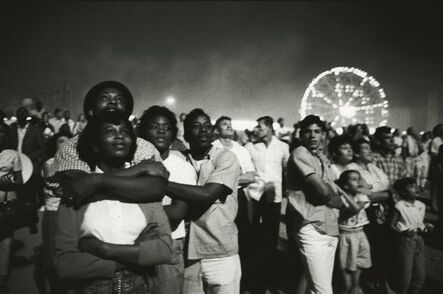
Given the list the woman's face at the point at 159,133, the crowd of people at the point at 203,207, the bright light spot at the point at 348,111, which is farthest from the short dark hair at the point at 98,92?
the bright light spot at the point at 348,111

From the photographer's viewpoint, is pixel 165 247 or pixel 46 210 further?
pixel 46 210

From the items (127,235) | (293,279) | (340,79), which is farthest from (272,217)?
(340,79)

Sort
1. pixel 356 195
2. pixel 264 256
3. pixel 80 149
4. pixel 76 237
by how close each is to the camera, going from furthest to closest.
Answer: pixel 264 256 < pixel 356 195 < pixel 80 149 < pixel 76 237

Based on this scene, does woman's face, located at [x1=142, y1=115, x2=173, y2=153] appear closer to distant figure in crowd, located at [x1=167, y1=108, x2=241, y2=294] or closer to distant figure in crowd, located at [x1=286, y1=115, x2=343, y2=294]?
distant figure in crowd, located at [x1=167, y1=108, x2=241, y2=294]

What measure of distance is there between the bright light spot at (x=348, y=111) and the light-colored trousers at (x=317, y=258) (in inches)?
658

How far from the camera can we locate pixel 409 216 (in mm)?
3500

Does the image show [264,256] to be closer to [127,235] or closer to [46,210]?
[46,210]

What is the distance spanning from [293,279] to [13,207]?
3.51 m

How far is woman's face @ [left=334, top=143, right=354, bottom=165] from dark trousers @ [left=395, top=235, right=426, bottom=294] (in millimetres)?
1049

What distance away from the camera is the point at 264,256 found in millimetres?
5152

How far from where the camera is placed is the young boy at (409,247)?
343cm

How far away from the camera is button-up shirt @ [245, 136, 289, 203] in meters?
5.37

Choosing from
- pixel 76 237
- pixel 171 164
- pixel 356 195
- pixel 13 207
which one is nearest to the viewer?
pixel 76 237

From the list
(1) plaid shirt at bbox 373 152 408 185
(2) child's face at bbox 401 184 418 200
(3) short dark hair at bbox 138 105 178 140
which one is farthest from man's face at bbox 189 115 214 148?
(1) plaid shirt at bbox 373 152 408 185
